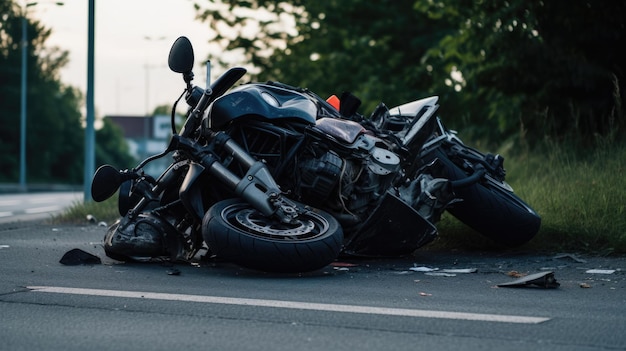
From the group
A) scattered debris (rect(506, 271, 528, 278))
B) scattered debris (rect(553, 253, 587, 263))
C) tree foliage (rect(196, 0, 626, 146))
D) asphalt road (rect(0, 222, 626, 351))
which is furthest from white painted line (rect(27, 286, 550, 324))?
tree foliage (rect(196, 0, 626, 146))

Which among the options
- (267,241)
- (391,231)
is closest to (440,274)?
(391,231)

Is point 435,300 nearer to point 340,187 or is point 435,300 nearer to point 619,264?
point 340,187

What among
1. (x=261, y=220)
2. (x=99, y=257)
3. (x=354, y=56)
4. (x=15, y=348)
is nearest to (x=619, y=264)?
(x=261, y=220)

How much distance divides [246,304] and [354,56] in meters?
21.3

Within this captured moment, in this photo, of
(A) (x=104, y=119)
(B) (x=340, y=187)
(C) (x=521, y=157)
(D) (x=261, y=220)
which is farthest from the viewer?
(A) (x=104, y=119)

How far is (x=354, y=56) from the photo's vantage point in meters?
26.6

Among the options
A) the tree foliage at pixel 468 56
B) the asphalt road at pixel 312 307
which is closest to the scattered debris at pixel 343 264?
the asphalt road at pixel 312 307

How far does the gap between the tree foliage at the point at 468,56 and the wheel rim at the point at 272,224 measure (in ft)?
16.9

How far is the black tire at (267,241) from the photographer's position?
698 centimetres

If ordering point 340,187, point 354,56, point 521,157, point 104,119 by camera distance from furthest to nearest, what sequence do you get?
point 104,119 → point 354,56 → point 521,157 → point 340,187

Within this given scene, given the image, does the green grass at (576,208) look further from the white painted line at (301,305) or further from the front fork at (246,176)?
the white painted line at (301,305)

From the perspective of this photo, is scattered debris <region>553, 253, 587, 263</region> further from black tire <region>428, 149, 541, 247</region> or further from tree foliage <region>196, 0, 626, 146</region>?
tree foliage <region>196, 0, 626, 146</region>

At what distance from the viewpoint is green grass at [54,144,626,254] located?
9016mm

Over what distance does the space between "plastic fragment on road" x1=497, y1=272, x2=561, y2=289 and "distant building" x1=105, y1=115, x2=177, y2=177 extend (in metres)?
4.21
